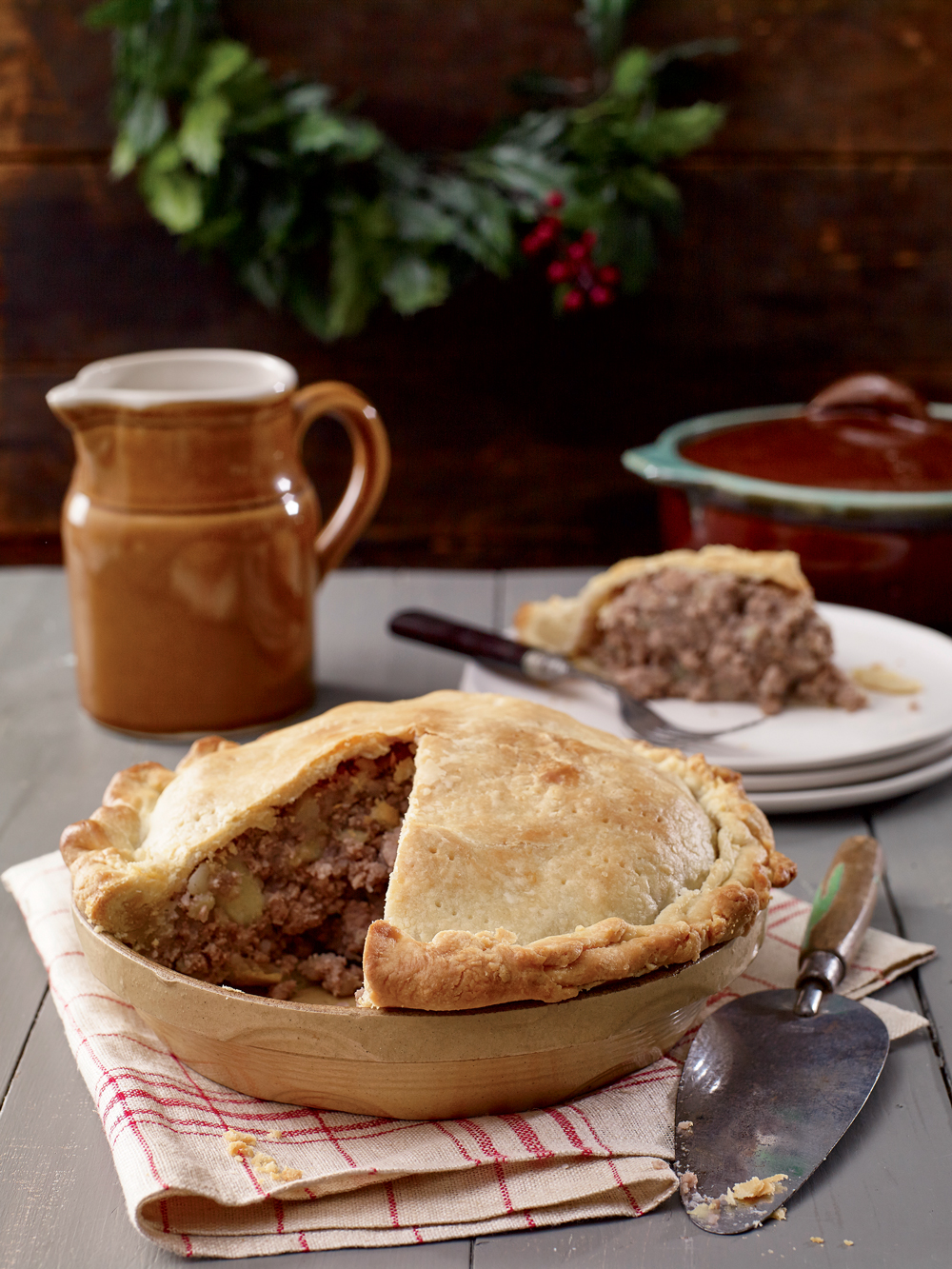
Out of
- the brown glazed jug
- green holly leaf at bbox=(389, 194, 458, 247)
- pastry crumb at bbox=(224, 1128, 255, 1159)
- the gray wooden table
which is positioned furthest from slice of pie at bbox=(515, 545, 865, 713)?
green holly leaf at bbox=(389, 194, 458, 247)

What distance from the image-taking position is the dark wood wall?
13.6 ft

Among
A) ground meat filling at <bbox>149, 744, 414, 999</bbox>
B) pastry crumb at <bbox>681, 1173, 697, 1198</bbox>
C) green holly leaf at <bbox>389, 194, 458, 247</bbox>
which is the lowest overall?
pastry crumb at <bbox>681, 1173, 697, 1198</bbox>

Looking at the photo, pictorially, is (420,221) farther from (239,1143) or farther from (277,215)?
(239,1143)

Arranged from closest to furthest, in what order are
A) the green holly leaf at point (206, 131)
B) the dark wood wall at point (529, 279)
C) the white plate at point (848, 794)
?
the white plate at point (848, 794) → the green holly leaf at point (206, 131) → the dark wood wall at point (529, 279)

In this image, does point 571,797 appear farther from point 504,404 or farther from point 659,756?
point 504,404

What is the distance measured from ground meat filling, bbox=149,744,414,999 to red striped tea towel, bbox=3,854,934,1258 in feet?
0.46

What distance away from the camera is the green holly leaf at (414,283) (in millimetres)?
3771

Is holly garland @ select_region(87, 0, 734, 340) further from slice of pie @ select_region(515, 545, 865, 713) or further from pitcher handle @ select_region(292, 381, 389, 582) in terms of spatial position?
slice of pie @ select_region(515, 545, 865, 713)

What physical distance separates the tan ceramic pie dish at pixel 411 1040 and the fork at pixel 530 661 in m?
0.92

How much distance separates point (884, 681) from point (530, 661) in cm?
68

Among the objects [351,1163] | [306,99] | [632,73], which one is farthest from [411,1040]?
[632,73]

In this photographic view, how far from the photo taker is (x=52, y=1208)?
1302 mm

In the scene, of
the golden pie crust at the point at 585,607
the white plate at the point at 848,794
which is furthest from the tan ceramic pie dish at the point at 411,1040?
the golden pie crust at the point at 585,607

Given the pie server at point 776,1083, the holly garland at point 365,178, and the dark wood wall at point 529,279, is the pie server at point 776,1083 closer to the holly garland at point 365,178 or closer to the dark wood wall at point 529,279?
the holly garland at point 365,178
